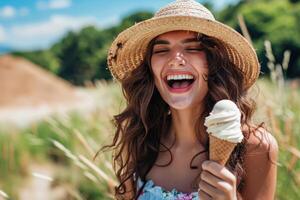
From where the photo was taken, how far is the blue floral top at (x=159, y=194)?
234 cm

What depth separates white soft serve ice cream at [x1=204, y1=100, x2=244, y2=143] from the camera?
1.59m

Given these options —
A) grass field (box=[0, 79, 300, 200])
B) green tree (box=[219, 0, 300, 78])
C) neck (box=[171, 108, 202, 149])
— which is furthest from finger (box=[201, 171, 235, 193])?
→ green tree (box=[219, 0, 300, 78])

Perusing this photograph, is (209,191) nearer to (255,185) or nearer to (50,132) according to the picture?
(255,185)

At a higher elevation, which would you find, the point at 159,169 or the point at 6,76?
the point at 6,76

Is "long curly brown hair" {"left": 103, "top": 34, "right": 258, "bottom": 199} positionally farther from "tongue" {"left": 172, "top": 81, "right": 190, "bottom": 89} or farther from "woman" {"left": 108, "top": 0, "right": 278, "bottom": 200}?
"tongue" {"left": 172, "top": 81, "right": 190, "bottom": 89}

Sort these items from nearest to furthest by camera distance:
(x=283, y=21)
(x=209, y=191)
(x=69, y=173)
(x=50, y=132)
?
1. (x=209, y=191)
2. (x=69, y=173)
3. (x=50, y=132)
4. (x=283, y=21)

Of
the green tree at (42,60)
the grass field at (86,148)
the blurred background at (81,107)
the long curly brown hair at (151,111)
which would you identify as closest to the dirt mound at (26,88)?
the blurred background at (81,107)

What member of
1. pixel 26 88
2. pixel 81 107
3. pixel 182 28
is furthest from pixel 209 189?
pixel 26 88

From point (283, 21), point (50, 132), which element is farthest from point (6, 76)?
point (283, 21)

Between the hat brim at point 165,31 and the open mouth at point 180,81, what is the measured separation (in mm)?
203

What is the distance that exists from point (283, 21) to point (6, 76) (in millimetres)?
21392

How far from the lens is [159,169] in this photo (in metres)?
2.58

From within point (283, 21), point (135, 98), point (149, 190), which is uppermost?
point (283, 21)

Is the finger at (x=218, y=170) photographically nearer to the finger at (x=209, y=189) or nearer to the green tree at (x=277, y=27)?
the finger at (x=209, y=189)
